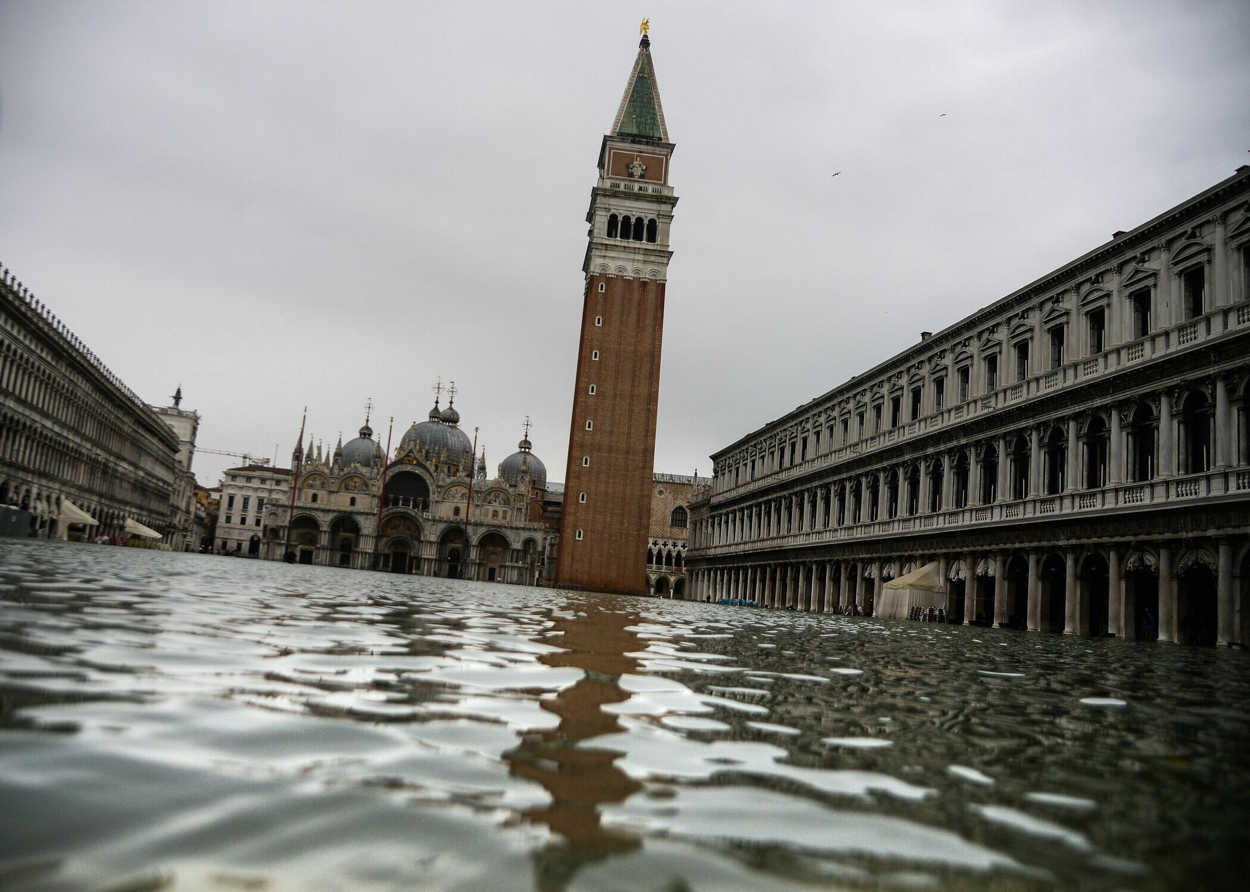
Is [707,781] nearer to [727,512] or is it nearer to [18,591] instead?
[18,591]

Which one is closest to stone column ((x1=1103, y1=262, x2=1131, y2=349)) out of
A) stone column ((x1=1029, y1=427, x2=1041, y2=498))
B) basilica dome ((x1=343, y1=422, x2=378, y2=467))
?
stone column ((x1=1029, y1=427, x2=1041, y2=498))

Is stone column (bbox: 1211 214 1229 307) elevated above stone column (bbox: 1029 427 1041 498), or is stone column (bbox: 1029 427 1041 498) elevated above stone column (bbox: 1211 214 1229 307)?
stone column (bbox: 1211 214 1229 307)

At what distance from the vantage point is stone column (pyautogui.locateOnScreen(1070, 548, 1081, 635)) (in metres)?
25.2

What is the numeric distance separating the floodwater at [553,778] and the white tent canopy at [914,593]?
1010 inches

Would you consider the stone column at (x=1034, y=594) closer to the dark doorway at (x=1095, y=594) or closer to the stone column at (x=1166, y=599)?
the dark doorway at (x=1095, y=594)

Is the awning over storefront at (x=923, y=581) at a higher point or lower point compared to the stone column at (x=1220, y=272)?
lower

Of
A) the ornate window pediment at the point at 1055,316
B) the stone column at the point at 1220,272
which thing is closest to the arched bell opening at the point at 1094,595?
the stone column at the point at 1220,272

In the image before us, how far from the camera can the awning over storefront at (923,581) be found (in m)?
30.2

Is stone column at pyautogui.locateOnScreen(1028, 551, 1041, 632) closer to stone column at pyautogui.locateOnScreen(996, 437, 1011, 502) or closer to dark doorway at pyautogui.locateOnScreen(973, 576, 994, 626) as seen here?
stone column at pyautogui.locateOnScreen(996, 437, 1011, 502)

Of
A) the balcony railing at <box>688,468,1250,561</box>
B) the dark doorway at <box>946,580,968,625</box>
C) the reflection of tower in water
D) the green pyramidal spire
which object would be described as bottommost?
the reflection of tower in water

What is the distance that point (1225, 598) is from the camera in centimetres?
2019

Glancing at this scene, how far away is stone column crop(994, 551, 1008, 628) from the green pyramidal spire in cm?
4084

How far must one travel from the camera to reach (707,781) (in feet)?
9.01

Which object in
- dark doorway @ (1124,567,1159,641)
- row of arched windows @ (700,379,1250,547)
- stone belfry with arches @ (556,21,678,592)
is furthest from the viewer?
stone belfry with arches @ (556,21,678,592)
